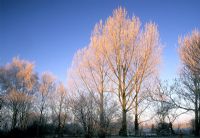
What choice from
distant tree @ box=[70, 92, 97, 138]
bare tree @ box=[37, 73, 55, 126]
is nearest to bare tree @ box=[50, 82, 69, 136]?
bare tree @ box=[37, 73, 55, 126]

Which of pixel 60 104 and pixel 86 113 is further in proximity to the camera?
pixel 60 104

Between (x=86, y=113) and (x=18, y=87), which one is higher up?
(x=18, y=87)

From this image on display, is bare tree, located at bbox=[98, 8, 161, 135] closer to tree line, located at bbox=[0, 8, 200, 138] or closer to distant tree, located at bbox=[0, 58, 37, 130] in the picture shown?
tree line, located at bbox=[0, 8, 200, 138]

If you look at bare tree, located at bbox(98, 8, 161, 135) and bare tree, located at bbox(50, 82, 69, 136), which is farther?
bare tree, located at bbox(50, 82, 69, 136)

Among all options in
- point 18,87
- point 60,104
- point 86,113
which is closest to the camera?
point 86,113

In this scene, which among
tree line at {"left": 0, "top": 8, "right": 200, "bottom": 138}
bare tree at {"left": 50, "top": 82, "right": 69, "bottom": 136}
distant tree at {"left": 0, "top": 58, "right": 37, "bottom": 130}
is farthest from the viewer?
bare tree at {"left": 50, "top": 82, "right": 69, "bottom": 136}

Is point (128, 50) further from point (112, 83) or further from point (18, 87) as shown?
point (18, 87)

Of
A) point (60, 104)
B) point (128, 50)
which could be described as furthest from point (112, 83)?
point (60, 104)

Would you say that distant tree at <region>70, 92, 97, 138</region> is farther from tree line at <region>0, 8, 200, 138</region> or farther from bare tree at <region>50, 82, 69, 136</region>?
bare tree at <region>50, 82, 69, 136</region>

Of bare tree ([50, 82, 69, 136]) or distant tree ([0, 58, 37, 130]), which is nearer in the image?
distant tree ([0, 58, 37, 130])

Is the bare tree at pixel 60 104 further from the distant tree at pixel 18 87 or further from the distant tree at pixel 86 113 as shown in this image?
the distant tree at pixel 86 113

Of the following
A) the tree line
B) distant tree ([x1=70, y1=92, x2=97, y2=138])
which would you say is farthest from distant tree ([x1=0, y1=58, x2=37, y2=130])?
distant tree ([x1=70, y1=92, x2=97, y2=138])

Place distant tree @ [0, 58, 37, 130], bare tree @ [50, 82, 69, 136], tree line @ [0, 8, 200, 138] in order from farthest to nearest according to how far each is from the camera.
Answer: bare tree @ [50, 82, 69, 136]
distant tree @ [0, 58, 37, 130]
tree line @ [0, 8, 200, 138]

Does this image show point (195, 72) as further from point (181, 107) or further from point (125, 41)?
point (125, 41)
